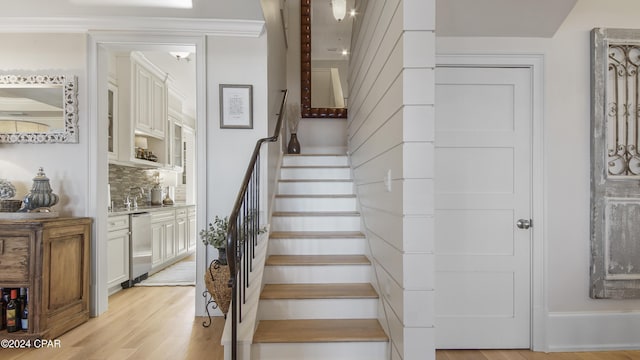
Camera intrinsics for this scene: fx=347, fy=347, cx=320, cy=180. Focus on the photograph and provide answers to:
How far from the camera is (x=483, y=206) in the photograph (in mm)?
2609

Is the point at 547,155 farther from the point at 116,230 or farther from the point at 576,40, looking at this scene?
the point at 116,230

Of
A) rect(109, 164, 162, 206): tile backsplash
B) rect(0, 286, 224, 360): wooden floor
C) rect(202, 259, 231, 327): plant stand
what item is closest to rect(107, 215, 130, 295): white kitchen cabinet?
rect(0, 286, 224, 360): wooden floor

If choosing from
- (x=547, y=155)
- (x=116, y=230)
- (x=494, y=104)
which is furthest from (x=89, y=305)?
(x=547, y=155)

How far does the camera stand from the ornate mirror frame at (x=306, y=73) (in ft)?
17.1

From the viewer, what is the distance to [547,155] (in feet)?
8.59

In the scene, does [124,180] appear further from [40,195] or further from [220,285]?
[220,285]

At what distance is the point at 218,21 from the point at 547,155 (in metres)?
2.97

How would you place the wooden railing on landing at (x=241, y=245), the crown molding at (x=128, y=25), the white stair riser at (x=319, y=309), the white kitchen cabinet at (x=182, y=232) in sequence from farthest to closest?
the white kitchen cabinet at (x=182, y=232)
the crown molding at (x=128, y=25)
the white stair riser at (x=319, y=309)
the wooden railing on landing at (x=241, y=245)

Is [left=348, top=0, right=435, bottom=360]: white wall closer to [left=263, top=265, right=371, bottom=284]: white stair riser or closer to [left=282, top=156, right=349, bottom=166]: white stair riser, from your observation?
[left=263, top=265, right=371, bottom=284]: white stair riser

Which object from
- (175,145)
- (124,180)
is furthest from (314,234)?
(175,145)

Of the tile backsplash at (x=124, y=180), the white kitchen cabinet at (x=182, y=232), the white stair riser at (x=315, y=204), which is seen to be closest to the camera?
the white stair riser at (x=315, y=204)

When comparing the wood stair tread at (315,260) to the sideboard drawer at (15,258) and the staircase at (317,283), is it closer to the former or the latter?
the staircase at (317,283)

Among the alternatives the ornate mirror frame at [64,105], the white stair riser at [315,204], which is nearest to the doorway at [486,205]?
the white stair riser at [315,204]

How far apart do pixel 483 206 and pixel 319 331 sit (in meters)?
1.51
